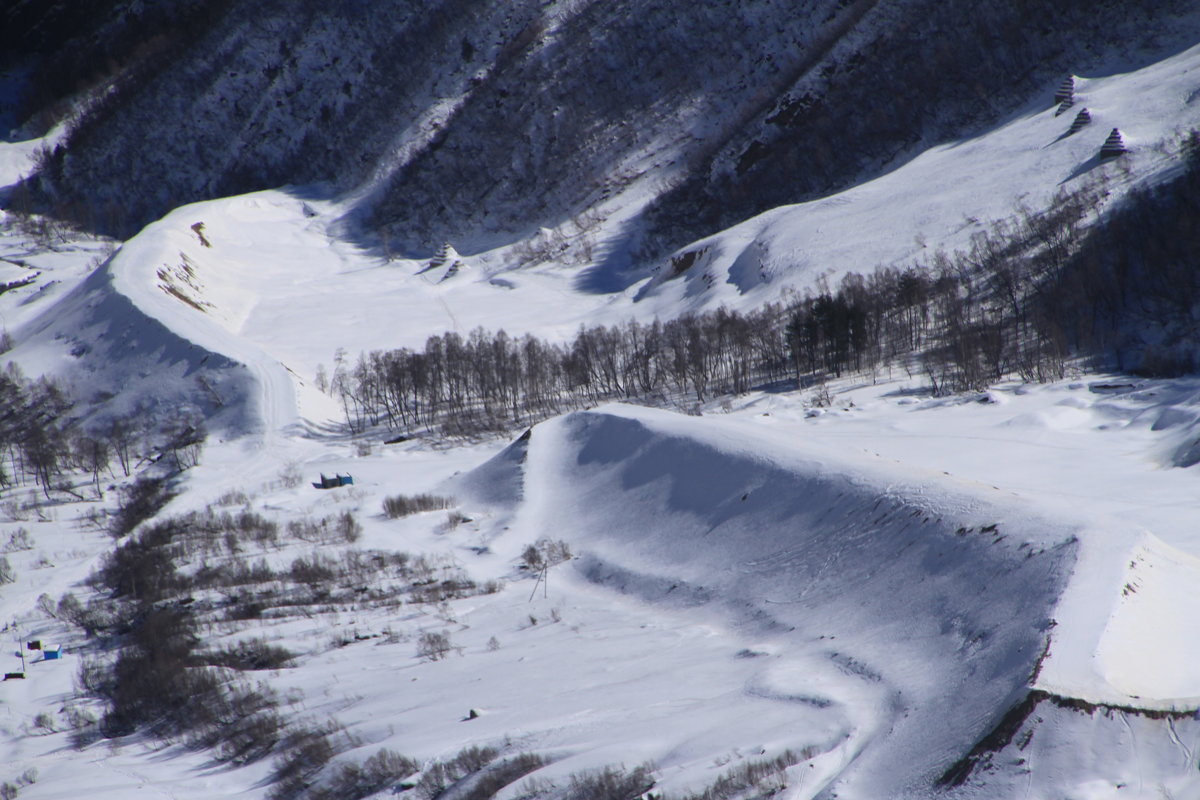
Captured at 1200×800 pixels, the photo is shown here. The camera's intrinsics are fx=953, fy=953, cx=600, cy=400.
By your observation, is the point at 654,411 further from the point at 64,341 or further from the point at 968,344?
the point at 64,341

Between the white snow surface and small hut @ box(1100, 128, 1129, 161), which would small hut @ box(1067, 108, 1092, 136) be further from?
the white snow surface

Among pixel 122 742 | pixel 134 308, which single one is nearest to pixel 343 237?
pixel 134 308

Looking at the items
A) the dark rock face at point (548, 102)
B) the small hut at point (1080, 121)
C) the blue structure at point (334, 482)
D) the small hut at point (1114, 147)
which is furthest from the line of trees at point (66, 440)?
the small hut at point (1080, 121)

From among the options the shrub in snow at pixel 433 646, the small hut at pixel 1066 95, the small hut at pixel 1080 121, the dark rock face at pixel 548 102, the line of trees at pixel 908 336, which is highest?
the dark rock face at pixel 548 102

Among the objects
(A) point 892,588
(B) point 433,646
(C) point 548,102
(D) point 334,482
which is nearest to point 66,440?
(D) point 334,482

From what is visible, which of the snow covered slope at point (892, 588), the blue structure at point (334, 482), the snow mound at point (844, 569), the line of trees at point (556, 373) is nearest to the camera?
the snow covered slope at point (892, 588)

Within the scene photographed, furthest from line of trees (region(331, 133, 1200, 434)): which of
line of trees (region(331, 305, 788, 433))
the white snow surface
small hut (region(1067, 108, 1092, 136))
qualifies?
small hut (region(1067, 108, 1092, 136))

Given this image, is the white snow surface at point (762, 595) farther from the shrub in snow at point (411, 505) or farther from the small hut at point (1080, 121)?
the small hut at point (1080, 121)
